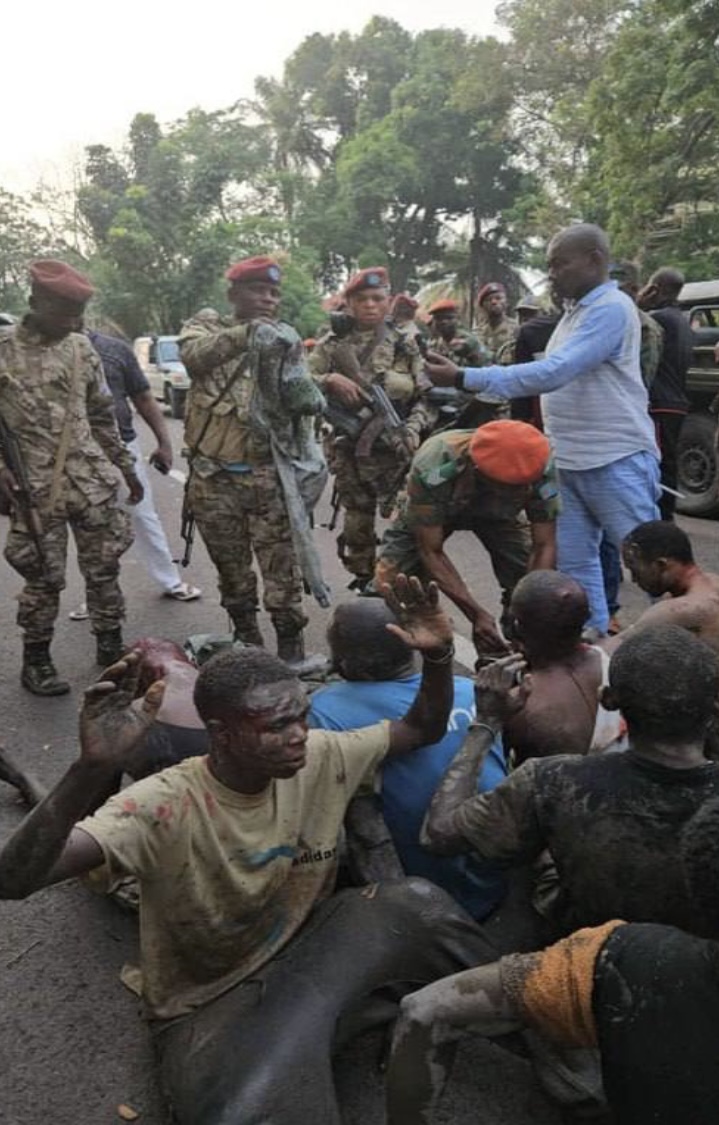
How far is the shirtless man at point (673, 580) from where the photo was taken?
283 centimetres

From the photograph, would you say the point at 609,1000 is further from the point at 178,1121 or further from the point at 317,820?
the point at 178,1121

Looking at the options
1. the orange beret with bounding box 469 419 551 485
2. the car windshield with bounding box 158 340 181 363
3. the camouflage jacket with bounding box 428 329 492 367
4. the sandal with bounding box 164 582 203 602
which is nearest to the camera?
the orange beret with bounding box 469 419 551 485

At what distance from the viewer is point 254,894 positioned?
1987 mm

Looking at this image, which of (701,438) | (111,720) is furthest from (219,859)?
(701,438)

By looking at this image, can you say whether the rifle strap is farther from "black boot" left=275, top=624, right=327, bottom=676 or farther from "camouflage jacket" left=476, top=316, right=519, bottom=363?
"camouflage jacket" left=476, top=316, right=519, bottom=363

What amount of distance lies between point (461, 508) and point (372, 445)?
1.81 metres

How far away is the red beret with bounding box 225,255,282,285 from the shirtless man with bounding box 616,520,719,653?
1998 millimetres

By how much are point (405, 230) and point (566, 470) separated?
30192mm

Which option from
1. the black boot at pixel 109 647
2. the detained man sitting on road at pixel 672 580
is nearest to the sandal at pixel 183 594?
the black boot at pixel 109 647

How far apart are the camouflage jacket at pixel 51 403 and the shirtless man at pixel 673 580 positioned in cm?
240

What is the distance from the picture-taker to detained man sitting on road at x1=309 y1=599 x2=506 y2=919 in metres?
2.30

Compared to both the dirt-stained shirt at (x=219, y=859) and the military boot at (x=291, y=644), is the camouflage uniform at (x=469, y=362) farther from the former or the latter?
the dirt-stained shirt at (x=219, y=859)

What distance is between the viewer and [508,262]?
31734mm

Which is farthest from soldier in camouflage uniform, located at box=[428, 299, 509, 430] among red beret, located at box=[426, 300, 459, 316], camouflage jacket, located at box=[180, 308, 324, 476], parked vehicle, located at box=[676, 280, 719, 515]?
parked vehicle, located at box=[676, 280, 719, 515]
